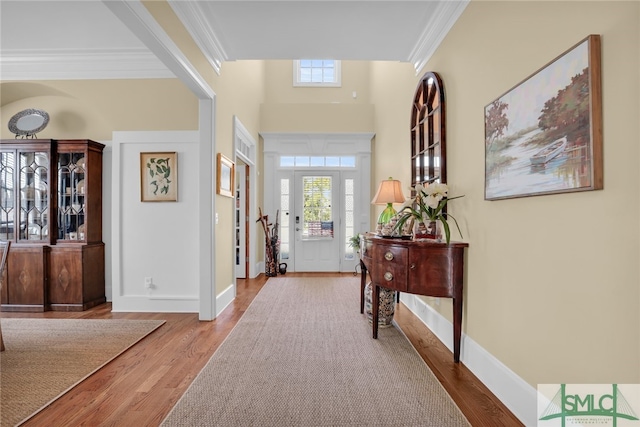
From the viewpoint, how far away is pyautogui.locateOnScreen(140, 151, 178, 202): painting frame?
142 inches

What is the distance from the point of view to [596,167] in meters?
1.22

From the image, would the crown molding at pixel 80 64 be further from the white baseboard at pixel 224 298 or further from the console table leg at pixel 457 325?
the console table leg at pixel 457 325

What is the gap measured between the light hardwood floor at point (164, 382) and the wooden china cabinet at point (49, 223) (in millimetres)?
1375

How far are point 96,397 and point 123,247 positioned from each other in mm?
2060

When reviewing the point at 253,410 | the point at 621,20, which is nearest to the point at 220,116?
the point at 253,410

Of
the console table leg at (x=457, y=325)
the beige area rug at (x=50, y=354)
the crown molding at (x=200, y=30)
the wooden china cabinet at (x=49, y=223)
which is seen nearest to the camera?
the beige area rug at (x=50, y=354)

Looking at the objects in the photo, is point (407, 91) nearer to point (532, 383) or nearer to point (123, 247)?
point (532, 383)

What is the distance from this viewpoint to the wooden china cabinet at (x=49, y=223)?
11.7 ft

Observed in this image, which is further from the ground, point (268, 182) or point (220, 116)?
point (220, 116)

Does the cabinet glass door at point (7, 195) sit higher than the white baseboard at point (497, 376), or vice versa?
the cabinet glass door at point (7, 195)

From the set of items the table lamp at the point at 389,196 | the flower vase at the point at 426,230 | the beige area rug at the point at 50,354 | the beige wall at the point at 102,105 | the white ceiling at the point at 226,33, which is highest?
the white ceiling at the point at 226,33

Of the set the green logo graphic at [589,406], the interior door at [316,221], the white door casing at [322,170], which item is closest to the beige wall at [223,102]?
the white door casing at [322,170]

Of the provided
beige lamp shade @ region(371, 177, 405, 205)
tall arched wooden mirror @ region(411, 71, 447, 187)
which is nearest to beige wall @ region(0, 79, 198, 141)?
beige lamp shade @ region(371, 177, 405, 205)

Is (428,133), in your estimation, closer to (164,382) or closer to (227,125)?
(227,125)
